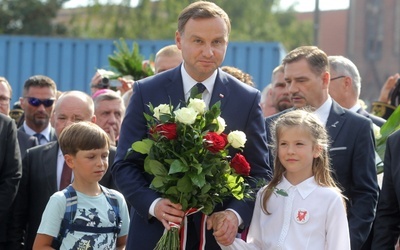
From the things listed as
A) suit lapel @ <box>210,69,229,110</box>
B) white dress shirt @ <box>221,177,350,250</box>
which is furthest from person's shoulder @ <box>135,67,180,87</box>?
white dress shirt @ <box>221,177,350,250</box>

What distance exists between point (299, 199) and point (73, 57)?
15493 mm

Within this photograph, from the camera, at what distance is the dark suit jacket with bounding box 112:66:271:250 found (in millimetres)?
5516

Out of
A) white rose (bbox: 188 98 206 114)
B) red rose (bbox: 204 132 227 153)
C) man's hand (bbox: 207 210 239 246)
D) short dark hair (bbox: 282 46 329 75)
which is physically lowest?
man's hand (bbox: 207 210 239 246)

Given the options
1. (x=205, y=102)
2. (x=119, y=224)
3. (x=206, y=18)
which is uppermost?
(x=206, y=18)

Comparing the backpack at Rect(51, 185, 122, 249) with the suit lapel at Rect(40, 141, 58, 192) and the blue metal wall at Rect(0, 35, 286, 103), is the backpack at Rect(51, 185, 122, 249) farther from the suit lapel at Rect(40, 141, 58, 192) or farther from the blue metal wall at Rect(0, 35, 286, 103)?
the blue metal wall at Rect(0, 35, 286, 103)

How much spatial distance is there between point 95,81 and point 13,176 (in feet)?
11.8

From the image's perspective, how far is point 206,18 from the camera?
18.0 ft

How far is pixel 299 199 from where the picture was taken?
5.73m

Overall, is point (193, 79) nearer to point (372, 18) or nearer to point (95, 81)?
point (95, 81)

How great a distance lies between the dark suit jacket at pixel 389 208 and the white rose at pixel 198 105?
5.19 feet

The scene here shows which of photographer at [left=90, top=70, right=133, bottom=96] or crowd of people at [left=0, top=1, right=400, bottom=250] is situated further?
photographer at [left=90, top=70, right=133, bottom=96]

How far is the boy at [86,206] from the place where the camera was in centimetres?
641

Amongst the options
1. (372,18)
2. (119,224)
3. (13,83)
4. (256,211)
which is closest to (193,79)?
(256,211)

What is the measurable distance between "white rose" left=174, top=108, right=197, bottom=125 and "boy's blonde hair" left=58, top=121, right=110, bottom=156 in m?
1.62
